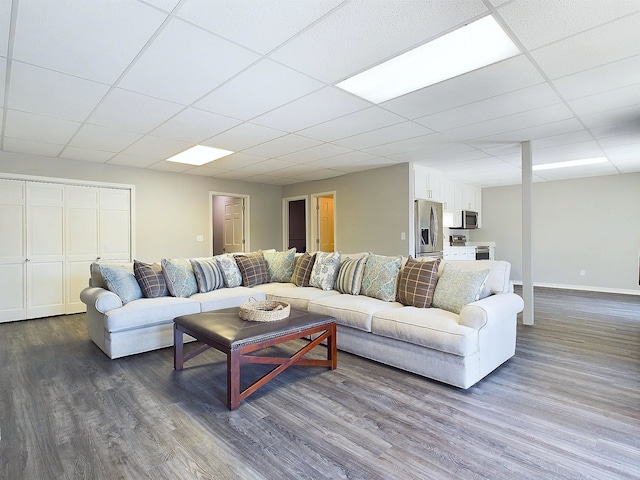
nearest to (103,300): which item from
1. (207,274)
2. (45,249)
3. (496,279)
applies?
(207,274)

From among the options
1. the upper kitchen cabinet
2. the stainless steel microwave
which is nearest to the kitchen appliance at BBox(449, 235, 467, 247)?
the stainless steel microwave

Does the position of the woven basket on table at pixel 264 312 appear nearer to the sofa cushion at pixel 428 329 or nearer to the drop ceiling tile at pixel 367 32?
the sofa cushion at pixel 428 329

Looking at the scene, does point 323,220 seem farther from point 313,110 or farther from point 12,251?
point 12,251

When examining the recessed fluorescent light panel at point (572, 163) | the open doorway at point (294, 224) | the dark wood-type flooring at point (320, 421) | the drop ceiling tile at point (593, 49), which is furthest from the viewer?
the open doorway at point (294, 224)

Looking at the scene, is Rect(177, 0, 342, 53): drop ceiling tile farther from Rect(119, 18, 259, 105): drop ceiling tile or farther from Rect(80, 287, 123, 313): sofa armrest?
Rect(80, 287, 123, 313): sofa armrest

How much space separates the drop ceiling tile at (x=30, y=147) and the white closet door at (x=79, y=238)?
61 cm

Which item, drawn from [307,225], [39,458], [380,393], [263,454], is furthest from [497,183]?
[39,458]

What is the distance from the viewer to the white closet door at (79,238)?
513 centimetres

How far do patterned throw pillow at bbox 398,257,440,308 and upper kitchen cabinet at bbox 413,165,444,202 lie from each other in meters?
2.80

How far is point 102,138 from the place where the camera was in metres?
4.03

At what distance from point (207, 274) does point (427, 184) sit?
4119mm

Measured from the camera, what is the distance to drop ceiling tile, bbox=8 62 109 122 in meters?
2.49

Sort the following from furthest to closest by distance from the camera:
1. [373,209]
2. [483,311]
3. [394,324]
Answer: [373,209], [394,324], [483,311]

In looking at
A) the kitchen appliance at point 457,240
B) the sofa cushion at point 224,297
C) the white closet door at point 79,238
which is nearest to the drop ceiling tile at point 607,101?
the sofa cushion at point 224,297
